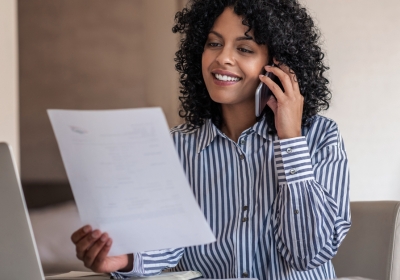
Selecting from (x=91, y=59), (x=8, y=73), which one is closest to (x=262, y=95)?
(x=8, y=73)

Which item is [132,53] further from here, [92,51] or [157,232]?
[157,232]

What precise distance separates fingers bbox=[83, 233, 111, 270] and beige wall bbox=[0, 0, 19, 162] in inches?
58.3

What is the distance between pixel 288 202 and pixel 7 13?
175 centimetres

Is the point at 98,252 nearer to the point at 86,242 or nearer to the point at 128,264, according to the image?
the point at 86,242

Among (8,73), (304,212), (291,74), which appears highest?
(8,73)

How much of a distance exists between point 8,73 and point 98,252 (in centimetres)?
171

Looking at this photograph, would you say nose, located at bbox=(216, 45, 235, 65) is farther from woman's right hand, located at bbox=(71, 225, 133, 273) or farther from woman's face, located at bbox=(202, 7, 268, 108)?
woman's right hand, located at bbox=(71, 225, 133, 273)

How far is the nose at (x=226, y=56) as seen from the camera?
1344 mm

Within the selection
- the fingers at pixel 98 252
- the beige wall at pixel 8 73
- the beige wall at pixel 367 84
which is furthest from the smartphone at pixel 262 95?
the beige wall at pixel 367 84

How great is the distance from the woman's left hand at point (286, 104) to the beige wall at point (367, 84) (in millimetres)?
1687

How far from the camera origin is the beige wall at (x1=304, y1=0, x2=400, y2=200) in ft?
9.61

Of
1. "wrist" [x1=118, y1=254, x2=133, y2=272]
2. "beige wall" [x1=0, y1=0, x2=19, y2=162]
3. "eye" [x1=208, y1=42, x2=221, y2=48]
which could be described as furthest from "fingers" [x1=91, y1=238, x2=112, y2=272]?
"beige wall" [x1=0, y1=0, x2=19, y2=162]

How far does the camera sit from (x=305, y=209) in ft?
4.01

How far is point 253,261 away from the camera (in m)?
1.33
